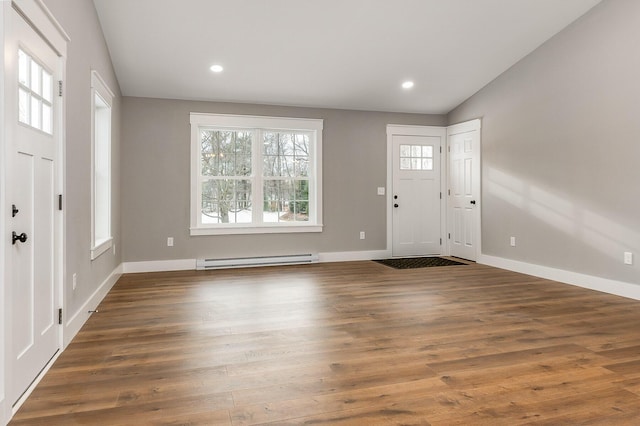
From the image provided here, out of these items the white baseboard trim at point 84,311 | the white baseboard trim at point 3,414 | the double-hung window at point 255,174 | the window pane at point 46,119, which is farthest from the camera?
the double-hung window at point 255,174

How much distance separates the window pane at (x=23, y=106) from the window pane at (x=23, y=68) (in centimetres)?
5

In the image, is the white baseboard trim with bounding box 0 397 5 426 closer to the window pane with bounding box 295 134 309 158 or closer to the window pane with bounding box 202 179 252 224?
the window pane with bounding box 202 179 252 224

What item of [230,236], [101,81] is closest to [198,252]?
[230,236]

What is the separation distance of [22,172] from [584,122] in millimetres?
5104

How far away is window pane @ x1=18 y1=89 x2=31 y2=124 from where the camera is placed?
208 centimetres

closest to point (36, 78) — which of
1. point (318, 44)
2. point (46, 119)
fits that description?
point (46, 119)

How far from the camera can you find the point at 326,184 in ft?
20.6

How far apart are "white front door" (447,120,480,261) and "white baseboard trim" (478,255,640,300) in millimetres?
464

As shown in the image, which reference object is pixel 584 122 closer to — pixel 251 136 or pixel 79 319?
pixel 251 136

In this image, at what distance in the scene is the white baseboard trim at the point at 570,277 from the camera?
4125 mm

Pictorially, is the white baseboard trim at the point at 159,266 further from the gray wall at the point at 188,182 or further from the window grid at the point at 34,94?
the window grid at the point at 34,94

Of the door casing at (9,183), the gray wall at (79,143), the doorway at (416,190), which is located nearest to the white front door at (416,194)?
the doorway at (416,190)

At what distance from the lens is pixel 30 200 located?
217cm

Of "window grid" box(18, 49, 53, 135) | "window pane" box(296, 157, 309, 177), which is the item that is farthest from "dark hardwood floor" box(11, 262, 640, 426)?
"window pane" box(296, 157, 309, 177)
